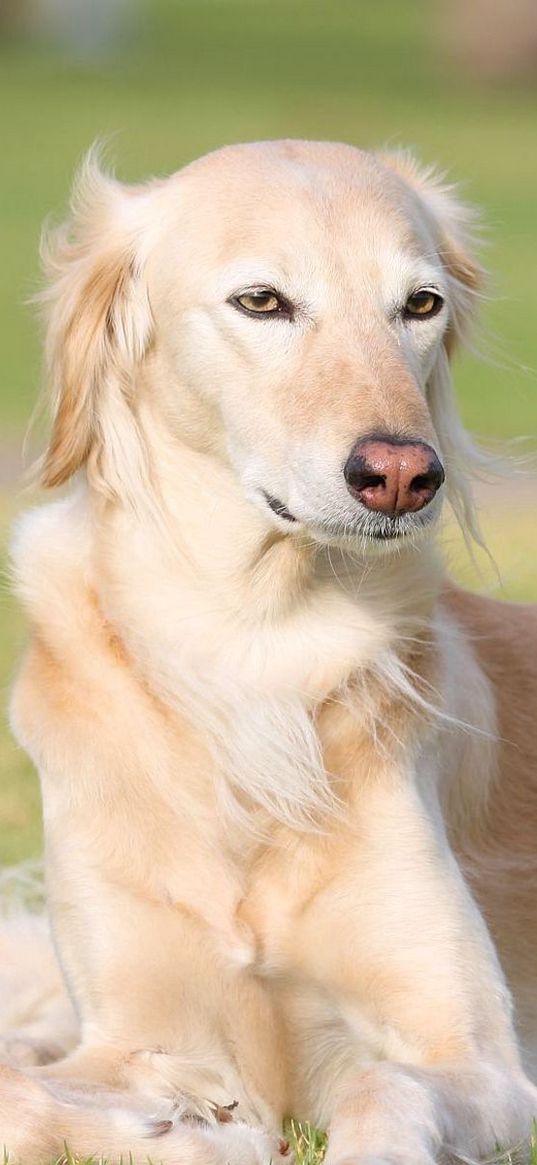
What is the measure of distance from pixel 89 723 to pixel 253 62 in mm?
49583

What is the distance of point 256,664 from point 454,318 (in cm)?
81

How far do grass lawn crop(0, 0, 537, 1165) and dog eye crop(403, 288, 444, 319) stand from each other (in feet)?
1.20

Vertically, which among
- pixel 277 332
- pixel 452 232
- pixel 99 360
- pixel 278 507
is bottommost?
pixel 278 507

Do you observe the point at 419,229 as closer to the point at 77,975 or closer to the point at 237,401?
the point at 237,401

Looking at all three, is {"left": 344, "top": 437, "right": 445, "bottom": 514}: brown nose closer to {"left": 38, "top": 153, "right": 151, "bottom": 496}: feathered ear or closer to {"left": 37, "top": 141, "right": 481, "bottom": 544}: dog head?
{"left": 37, "top": 141, "right": 481, "bottom": 544}: dog head

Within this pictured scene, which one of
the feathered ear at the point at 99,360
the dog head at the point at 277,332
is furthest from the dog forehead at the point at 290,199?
the feathered ear at the point at 99,360

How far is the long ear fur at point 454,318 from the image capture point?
4102 millimetres

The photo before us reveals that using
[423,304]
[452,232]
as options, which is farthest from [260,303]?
[452,232]

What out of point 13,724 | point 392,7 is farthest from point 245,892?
point 392,7

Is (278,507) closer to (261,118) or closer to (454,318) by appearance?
(454,318)

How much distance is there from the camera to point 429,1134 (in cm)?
320

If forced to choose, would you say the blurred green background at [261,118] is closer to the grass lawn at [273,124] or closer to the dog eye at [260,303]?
the grass lawn at [273,124]

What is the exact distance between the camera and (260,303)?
374 cm

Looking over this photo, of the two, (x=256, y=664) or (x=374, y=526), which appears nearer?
(x=374, y=526)
